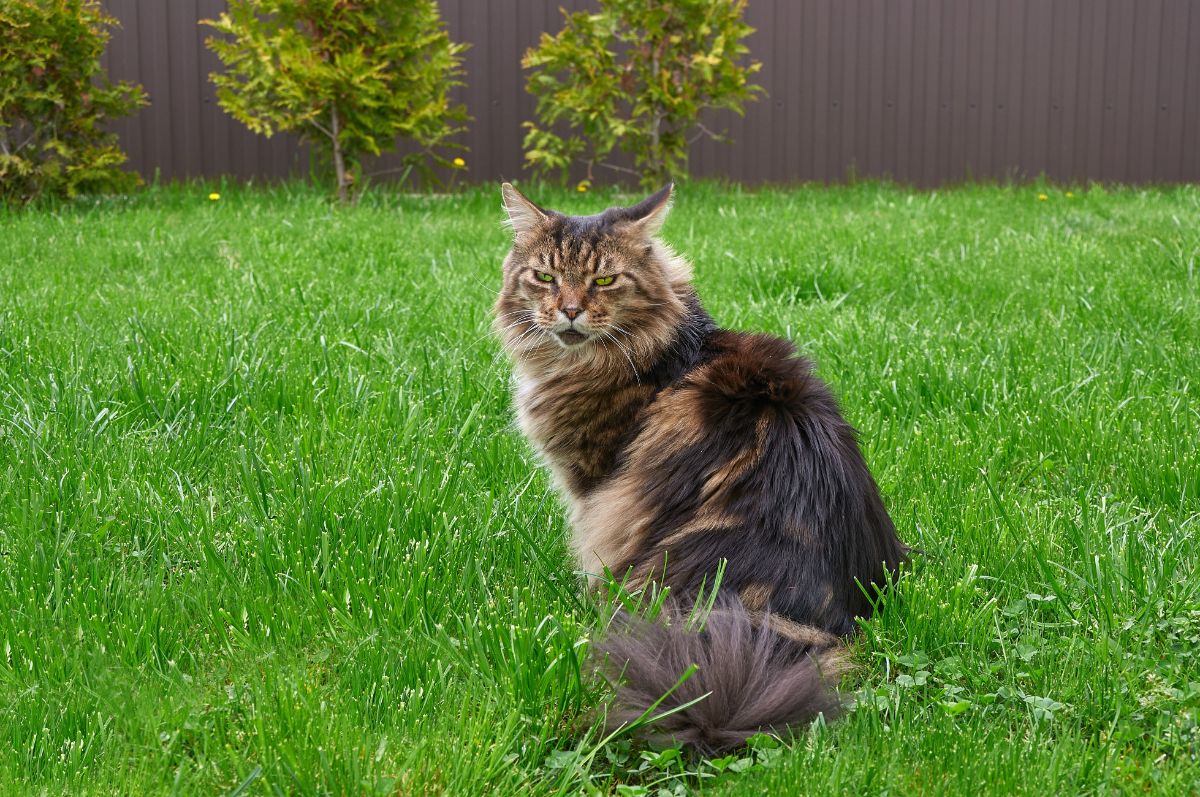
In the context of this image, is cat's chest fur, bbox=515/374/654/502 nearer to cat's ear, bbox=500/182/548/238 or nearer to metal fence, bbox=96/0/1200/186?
cat's ear, bbox=500/182/548/238

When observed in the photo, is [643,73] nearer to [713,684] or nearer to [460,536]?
[460,536]

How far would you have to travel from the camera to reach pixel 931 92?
35.3 feet

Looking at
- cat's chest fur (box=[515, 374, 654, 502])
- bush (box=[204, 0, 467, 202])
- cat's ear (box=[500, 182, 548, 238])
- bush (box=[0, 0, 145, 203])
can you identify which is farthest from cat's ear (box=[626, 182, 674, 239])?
bush (box=[0, 0, 145, 203])

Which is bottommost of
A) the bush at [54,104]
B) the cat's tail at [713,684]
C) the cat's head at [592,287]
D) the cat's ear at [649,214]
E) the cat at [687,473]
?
the cat's tail at [713,684]

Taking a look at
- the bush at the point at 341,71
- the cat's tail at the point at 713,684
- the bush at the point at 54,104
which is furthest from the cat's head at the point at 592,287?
the bush at the point at 54,104

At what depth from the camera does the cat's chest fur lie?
262cm

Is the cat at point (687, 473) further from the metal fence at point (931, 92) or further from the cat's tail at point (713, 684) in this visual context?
the metal fence at point (931, 92)

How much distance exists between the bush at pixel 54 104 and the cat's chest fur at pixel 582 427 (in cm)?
556

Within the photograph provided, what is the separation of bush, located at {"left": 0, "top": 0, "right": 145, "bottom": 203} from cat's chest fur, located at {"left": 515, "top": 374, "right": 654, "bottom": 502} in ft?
18.2

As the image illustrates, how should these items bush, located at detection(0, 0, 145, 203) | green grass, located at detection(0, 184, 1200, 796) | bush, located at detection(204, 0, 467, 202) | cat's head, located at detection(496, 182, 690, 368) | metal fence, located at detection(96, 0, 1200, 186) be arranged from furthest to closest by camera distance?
metal fence, located at detection(96, 0, 1200, 186), bush, located at detection(204, 0, 467, 202), bush, located at detection(0, 0, 145, 203), cat's head, located at detection(496, 182, 690, 368), green grass, located at detection(0, 184, 1200, 796)

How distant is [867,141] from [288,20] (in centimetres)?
582

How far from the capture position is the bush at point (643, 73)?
822 centimetres

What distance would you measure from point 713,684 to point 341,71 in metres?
6.41

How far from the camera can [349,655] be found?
2012 millimetres
